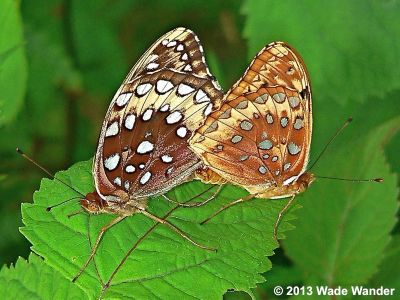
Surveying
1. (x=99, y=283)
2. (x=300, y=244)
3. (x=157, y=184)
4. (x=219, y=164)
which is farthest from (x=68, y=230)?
(x=300, y=244)

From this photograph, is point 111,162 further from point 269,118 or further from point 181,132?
point 269,118

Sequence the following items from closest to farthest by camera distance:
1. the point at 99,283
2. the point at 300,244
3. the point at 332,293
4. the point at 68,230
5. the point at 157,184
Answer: the point at 99,283 → the point at 68,230 → the point at 157,184 → the point at 332,293 → the point at 300,244

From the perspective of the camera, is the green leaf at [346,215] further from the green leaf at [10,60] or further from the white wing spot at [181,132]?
the green leaf at [10,60]

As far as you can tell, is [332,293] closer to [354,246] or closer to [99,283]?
[354,246]

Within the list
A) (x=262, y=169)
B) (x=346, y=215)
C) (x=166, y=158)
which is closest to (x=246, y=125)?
(x=262, y=169)

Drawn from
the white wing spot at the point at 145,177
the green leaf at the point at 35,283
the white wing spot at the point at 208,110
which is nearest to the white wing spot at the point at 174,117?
the white wing spot at the point at 208,110

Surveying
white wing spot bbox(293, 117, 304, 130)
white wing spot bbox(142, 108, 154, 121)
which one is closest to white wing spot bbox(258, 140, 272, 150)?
white wing spot bbox(293, 117, 304, 130)

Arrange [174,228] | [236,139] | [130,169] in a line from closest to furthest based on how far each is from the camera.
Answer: [174,228], [130,169], [236,139]
